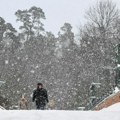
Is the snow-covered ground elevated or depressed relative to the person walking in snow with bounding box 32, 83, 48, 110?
depressed

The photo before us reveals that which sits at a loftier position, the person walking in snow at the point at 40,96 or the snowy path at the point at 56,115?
the person walking in snow at the point at 40,96

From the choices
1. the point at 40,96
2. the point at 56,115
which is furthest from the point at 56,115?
the point at 40,96

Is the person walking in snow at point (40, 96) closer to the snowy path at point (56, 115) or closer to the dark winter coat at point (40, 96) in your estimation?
the dark winter coat at point (40, 96)

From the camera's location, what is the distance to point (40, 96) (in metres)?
17.9

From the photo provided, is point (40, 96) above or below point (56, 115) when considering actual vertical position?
above

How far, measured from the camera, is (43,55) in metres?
80.9

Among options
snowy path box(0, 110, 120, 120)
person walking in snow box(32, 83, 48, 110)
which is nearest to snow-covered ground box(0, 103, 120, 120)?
snowy path box(0, 110, 120, 120)

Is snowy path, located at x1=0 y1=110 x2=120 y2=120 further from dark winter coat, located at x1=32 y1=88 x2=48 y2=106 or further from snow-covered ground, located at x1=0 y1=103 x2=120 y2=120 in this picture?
dark winter coat, located at x1=32 y1=88 x2=48 y2=106

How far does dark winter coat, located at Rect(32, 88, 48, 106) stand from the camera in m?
17.8

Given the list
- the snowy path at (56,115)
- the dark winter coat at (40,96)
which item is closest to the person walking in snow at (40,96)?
the dark winter coat at (40,96)

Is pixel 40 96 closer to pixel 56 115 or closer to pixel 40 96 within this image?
pixel 40 96

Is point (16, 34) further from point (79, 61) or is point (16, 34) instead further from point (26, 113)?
point (26, 113)

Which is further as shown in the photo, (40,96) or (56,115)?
(40,96)

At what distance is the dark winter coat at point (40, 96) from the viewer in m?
17.8
